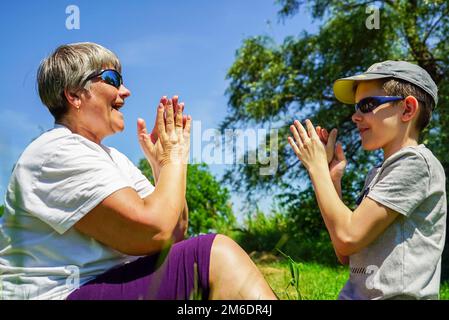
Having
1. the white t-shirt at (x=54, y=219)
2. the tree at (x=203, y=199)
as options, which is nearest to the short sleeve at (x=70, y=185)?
the white t-shirt at (x=54, y=219)

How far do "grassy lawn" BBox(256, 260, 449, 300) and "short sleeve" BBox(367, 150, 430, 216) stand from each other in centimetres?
267

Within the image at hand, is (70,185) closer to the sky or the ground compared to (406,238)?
closer to the sky

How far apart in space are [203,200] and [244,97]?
274 centimetres

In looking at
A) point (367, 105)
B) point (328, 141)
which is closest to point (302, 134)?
point (328, 141)

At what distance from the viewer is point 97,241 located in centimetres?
215

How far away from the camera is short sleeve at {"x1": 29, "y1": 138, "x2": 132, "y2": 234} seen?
2.07 metres

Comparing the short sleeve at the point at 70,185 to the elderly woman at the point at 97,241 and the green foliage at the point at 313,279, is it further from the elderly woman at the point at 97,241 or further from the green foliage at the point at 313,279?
the green foliage at the point at 313,279

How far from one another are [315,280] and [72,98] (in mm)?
5243

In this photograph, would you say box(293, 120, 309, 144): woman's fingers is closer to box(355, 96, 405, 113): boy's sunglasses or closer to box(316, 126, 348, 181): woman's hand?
box(316, 126, 348, 181): woman's hand

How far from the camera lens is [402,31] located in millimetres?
10773

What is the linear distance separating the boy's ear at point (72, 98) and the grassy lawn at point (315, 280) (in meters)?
2.83

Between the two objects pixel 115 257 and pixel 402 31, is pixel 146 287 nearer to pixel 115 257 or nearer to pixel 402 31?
pixel 115 257

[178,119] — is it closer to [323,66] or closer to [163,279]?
[163,279]

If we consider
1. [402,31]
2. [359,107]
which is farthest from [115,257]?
[402,31]
